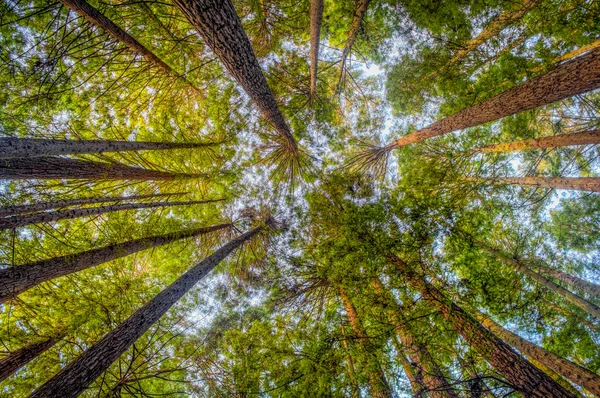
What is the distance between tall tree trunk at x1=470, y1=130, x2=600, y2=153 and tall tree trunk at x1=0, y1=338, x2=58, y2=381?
12.7 m

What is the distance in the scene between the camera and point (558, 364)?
4250mm

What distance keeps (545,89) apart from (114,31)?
7593 millimetres

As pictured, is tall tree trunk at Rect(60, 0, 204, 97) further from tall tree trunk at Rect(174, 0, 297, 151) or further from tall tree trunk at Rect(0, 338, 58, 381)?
tall tree trunk at Rect(0, 338, 58, 381)

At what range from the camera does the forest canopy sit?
347cm

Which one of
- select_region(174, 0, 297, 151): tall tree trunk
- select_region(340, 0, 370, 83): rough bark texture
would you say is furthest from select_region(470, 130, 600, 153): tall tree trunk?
select_region(174, 0, 297, 151): tall tree trunk

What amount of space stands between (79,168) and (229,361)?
525 cm

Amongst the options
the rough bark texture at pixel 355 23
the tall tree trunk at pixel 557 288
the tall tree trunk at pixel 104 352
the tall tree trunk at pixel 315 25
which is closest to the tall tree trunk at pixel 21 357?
the tall tree trunk at pixel 104 352

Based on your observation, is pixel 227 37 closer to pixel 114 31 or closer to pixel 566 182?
pixel 114 31

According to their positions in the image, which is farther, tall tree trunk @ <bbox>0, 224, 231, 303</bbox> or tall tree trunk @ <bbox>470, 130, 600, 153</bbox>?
tall tree trunk @ <bbox>470, 130, 600, 153</bbox>

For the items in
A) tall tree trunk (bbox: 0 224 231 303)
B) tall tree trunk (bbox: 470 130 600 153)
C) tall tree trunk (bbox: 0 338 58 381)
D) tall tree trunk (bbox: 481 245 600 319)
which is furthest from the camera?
tall tree trunk (bbox: 481 245 600 319)

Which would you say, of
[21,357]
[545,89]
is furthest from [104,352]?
[545,89]

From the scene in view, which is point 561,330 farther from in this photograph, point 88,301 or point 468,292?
point 88,301

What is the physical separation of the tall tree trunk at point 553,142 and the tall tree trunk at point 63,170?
10463mm

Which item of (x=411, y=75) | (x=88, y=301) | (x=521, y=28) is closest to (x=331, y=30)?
(x=411, y=75)
